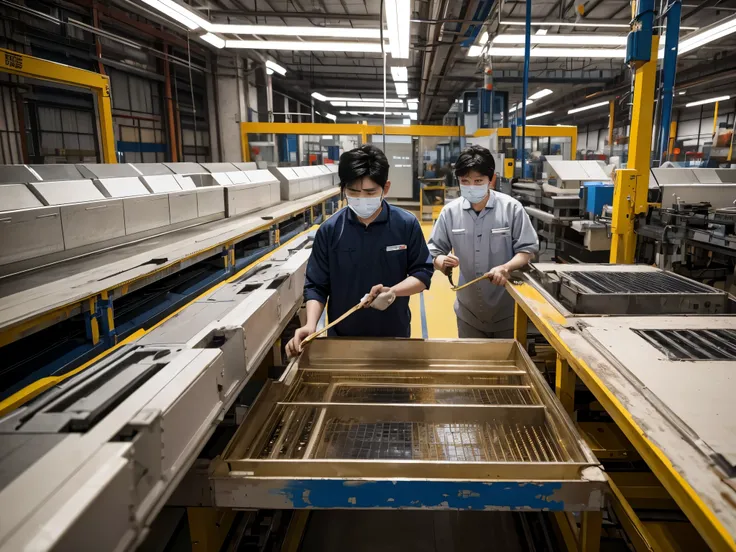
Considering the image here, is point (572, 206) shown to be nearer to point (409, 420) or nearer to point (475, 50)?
point (475, 50)

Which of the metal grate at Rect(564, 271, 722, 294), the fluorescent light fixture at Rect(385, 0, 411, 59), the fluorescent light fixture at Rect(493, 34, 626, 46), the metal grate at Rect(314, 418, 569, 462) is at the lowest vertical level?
the metal grate at Rect(314, 418, 569, 462)

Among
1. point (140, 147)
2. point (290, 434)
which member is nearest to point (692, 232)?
point (290, 434)

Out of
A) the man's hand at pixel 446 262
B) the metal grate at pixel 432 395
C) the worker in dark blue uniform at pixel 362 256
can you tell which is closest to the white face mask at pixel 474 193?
the man's hand at pixel 446 262

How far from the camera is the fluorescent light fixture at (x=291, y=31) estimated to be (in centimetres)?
503

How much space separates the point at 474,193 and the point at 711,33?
13.5ft

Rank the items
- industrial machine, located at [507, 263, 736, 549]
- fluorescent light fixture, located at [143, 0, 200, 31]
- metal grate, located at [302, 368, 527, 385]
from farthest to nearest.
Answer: fluorescent light fixture, located at [143, 0, 200, 31] < metal grate, located at [302, 368, 527, 385] < industrial machine, located at [507, 263, 736, 549]

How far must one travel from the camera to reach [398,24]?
4.33 metres

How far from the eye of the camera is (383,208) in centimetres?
208

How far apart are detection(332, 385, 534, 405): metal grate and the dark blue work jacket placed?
1.70ft

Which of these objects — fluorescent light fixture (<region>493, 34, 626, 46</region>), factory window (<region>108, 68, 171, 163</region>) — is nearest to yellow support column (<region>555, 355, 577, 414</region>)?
fluorescent light fixture (<region>493, 34, 626, 46</region>)

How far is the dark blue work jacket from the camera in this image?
2.06m

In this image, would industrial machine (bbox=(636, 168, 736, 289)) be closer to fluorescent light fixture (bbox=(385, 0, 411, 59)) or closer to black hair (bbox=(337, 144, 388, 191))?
black hair (bbox=(337, 144, 388, 191))

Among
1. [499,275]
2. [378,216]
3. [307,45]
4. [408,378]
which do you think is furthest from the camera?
[307,45]

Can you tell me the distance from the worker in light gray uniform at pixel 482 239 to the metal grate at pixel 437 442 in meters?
1.24
